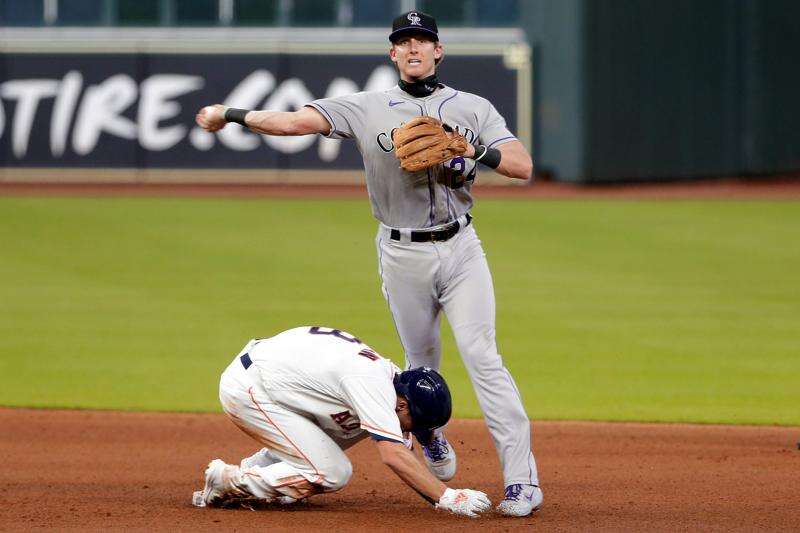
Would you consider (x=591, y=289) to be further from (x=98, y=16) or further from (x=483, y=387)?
(x=98, y=16)

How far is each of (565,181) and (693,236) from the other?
20.3ft

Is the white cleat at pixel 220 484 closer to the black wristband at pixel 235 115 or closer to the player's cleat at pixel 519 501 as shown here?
the player's cleat at pixel 519 501

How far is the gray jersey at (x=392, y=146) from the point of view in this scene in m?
5.84

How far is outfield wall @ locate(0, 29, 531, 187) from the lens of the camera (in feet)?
70.8

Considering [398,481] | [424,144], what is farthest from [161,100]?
[424,144]

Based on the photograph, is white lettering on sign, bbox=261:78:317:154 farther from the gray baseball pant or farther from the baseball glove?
the baseball glove

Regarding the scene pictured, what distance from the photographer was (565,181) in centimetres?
2241

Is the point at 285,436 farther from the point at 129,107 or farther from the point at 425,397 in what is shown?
the point at 129,107

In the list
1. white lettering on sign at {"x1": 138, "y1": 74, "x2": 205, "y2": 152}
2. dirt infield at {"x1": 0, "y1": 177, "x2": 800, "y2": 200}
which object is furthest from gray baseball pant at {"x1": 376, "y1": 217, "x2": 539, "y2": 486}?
white lettering on sign at {"x1": 138, "y1": 74, "x2": 205, "y2": 152}

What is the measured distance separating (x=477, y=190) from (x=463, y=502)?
1601 cm

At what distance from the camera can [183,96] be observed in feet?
71.4

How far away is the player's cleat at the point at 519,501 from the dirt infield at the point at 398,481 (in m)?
0.04

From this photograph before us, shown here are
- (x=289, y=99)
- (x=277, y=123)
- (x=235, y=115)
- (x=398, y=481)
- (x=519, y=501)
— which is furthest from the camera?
(x=289, y=99)

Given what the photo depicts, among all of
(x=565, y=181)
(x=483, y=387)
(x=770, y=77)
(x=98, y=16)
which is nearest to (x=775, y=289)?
(x=483, y=387)
